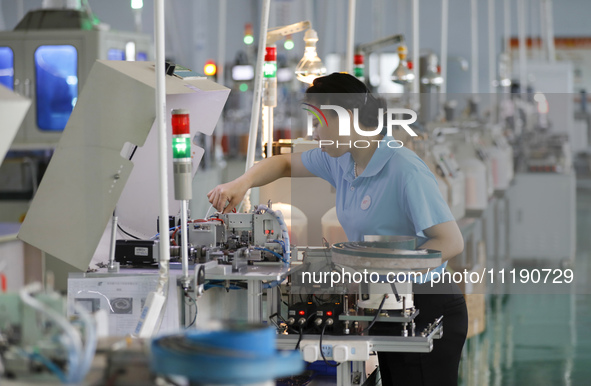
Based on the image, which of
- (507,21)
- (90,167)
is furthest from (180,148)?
(507,21)

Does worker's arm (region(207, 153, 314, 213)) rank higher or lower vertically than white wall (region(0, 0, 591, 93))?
lower

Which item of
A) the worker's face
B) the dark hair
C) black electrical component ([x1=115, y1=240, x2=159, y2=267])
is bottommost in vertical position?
black electrical component ([x1=115, y1=240, x2=159, y2=267])

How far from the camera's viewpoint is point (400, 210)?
10.2 ft

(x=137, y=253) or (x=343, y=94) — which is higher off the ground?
(x=343, y=94)

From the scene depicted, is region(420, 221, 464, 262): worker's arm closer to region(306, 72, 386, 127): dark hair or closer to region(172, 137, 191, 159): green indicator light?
region(306, 72, 386, 127): dark hair

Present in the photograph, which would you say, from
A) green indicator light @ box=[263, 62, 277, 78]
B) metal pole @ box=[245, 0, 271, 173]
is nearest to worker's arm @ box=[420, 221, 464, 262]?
metal pole @ box=[245, 0, 271, 173]

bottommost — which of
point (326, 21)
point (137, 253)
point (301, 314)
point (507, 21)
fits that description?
point (301, 314)

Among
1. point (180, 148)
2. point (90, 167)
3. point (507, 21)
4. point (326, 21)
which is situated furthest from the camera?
point (507, 21)

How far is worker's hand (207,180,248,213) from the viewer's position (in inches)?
129

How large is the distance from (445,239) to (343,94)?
66 centimetres

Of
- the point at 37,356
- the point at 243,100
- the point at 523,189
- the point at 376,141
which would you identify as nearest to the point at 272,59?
the point at 376,141

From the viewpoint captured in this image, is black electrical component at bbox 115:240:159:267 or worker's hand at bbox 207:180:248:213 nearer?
black electrical component at bbox 115:240:159:267

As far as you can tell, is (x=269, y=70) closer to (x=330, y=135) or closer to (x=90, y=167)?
(x=330, y=135)

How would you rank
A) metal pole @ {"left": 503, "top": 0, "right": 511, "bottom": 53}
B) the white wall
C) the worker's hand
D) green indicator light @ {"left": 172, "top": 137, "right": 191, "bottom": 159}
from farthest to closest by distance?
metal pole @ {"left": 503, "top": 0, "right": 511, "bottom": 53}, the white wall, the worker's hand, green indicator light @ {"left": 172, "top": 137, "right": 191, "bottom": 159}
